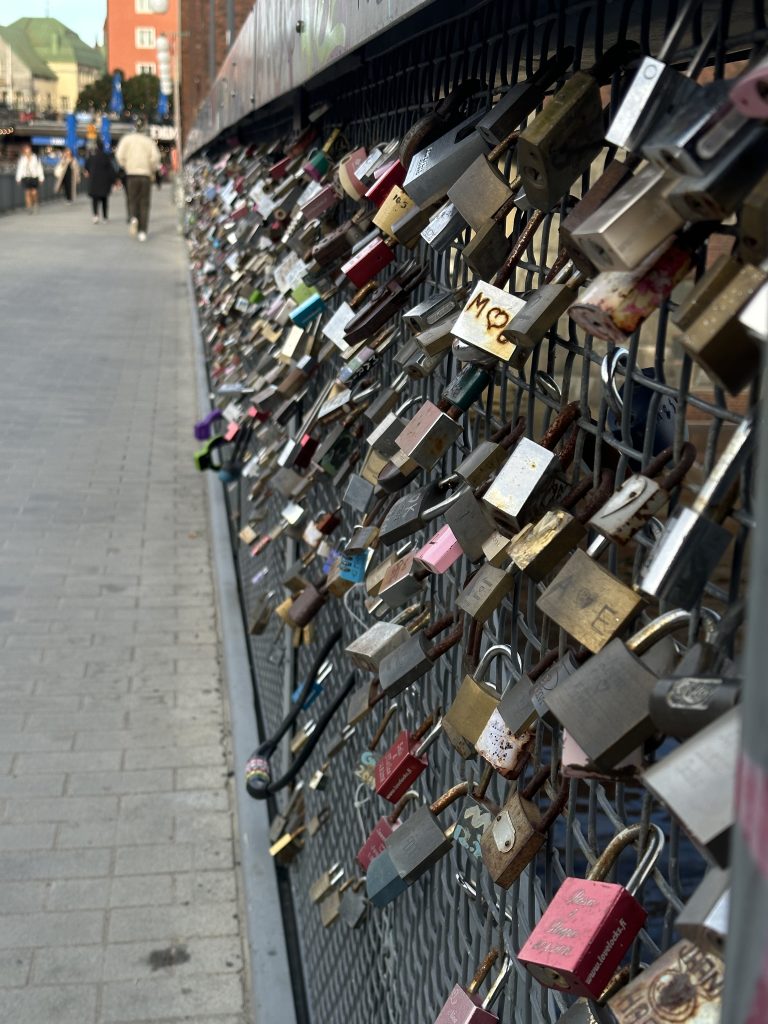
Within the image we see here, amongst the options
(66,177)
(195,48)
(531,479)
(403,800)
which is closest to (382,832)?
(403,800)

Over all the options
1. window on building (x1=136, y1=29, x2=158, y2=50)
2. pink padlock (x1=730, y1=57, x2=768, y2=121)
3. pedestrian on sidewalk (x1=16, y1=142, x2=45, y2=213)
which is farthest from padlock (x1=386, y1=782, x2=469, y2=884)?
window on building (x1=136, y1=29, x2=158, y2=50)

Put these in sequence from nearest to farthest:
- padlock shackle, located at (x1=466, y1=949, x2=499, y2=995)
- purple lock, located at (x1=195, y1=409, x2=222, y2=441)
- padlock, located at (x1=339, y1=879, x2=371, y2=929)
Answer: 1. padlock shackle, located at (x1=466, y1=949, x2=499, y2=995)
2. padlock, located at (x1=339, y1=879, x2=371, y2=929)
3. purple lock, located at (x1=195, y1=409, x2=222, y2=441)

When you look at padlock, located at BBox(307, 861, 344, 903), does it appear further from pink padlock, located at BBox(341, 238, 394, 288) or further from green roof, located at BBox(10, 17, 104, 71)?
green roof, located at BBox(10, 17, 104, 71)

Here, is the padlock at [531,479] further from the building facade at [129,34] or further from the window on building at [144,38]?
the window on building at [144,38]

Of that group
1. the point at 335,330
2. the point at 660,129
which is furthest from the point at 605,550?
the point at 335,330

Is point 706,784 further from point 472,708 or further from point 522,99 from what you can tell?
point 522,99

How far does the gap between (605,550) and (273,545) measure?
319 centimetres

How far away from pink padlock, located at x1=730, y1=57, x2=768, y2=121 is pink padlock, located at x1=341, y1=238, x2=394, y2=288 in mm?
1544

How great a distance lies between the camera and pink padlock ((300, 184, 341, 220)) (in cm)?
281

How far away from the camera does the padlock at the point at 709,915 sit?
1.83 feet

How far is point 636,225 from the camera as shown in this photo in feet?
2.64

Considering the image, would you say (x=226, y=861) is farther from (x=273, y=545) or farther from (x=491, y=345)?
(x=491, y=345)

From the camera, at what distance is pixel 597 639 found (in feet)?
3.11

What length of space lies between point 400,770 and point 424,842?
20 centimetres
